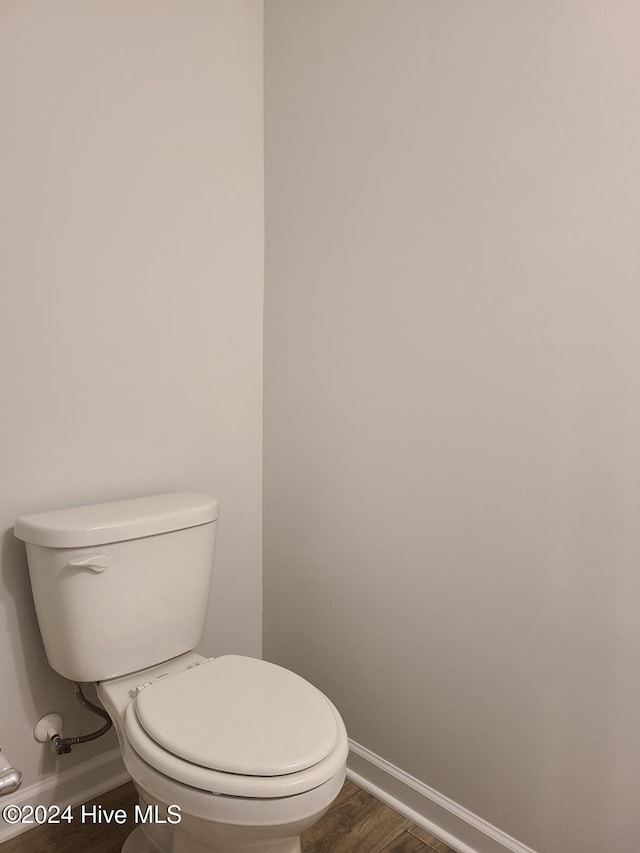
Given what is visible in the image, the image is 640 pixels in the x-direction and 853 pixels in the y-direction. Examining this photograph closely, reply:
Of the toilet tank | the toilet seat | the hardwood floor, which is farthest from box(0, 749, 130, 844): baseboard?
the toilet seat

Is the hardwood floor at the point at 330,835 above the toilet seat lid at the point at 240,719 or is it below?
below

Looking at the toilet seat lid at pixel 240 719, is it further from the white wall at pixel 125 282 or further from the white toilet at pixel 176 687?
the white wall at pixel 125 282

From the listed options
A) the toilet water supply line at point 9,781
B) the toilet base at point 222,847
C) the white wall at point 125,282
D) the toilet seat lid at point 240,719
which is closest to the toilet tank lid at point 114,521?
the white wall at point 125,282

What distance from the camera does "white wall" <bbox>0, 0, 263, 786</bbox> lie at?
134cm

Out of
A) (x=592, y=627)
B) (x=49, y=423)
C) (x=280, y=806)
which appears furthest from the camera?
(x=49, y=423)

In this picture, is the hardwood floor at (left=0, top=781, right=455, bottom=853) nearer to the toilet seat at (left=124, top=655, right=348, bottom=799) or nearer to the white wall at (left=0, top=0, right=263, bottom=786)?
the white wall at (left=0, top=0, right=263, bottom=786)

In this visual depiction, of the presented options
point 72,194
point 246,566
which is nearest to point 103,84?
point 72,194

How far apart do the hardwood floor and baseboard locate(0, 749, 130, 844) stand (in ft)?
0.07

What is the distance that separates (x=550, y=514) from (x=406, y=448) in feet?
1.22

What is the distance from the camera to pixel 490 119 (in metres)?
1.26

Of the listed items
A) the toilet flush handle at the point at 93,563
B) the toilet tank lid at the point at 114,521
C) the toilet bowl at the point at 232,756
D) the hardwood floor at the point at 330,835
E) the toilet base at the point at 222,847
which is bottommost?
the hardwood floor at the point at 330,835

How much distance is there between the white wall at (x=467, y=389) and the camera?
3.67 feet

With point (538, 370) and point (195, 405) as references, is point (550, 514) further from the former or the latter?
point (195, 405)

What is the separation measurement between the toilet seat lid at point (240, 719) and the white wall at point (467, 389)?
39 cm
